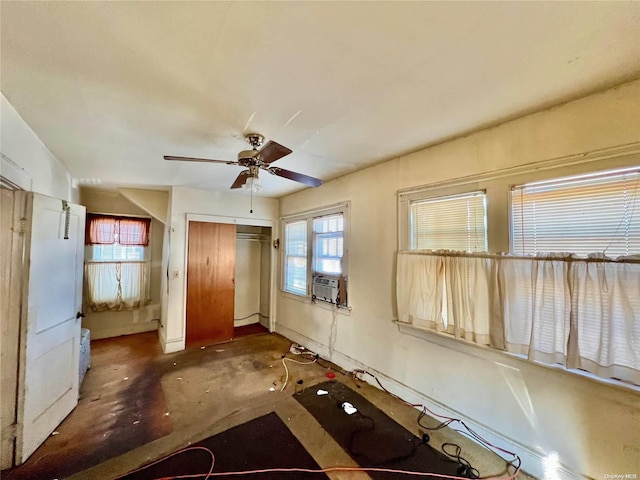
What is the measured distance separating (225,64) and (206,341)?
4.21m

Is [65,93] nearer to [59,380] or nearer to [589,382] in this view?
[59,380]

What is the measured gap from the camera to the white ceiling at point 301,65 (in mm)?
1106

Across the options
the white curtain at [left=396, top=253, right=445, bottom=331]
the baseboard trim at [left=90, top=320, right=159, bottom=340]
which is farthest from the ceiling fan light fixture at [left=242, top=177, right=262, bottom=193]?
the baseboard trim at [left=90, top=320, right=159, bottom=340]

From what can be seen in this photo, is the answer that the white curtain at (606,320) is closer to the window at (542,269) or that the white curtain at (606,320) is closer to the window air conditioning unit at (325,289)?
the window at (542,269)

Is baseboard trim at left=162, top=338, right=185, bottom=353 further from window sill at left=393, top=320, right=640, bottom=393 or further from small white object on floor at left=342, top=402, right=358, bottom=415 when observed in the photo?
window sill at left=393, top=320, right=640, bottom=393

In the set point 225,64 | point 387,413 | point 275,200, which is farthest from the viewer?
point 275,200

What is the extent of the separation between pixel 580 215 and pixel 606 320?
0.67 m

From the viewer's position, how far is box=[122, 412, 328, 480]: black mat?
1.79 meters

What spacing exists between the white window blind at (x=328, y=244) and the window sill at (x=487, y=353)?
123 centimetres

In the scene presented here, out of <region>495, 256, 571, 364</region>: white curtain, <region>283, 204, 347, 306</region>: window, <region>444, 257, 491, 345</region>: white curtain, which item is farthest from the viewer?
<region>283, 204, 347, 306</region>: window

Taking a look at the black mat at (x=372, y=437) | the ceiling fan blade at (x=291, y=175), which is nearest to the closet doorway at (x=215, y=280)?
the black mat at (x=372, y=437)

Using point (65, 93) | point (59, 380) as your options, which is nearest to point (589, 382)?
point (65, 93)

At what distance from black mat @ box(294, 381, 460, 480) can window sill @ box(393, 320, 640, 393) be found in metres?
0.82

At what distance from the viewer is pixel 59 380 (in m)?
2.29
